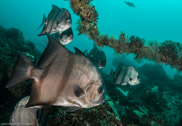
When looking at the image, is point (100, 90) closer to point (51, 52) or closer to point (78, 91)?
point (78, 91)

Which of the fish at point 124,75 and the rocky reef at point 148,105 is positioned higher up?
the fish at point 124,75

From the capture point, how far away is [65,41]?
13.9ft

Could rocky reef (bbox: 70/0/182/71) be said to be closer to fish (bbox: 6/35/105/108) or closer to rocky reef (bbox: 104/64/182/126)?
rocky reef (bbox: 104/64/182/126)

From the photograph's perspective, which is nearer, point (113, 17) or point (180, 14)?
point (180, 14)

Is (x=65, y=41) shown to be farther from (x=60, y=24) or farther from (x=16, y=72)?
(x=16, y=72)

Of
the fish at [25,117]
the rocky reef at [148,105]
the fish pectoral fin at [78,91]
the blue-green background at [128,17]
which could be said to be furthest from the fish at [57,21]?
the blue-green background at [128,17]

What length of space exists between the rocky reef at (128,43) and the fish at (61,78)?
3.70m

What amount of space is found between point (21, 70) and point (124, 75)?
3.05 m

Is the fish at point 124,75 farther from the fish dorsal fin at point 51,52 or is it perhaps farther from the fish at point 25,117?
the fish dorsal fin at point 51,52

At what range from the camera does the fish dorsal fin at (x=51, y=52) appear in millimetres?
1597

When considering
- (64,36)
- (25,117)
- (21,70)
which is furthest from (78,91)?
(64,36)

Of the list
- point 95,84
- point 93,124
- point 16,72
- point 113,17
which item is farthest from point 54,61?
point 113,17

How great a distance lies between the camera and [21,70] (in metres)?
1.43

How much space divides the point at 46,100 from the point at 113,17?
8153 inches
